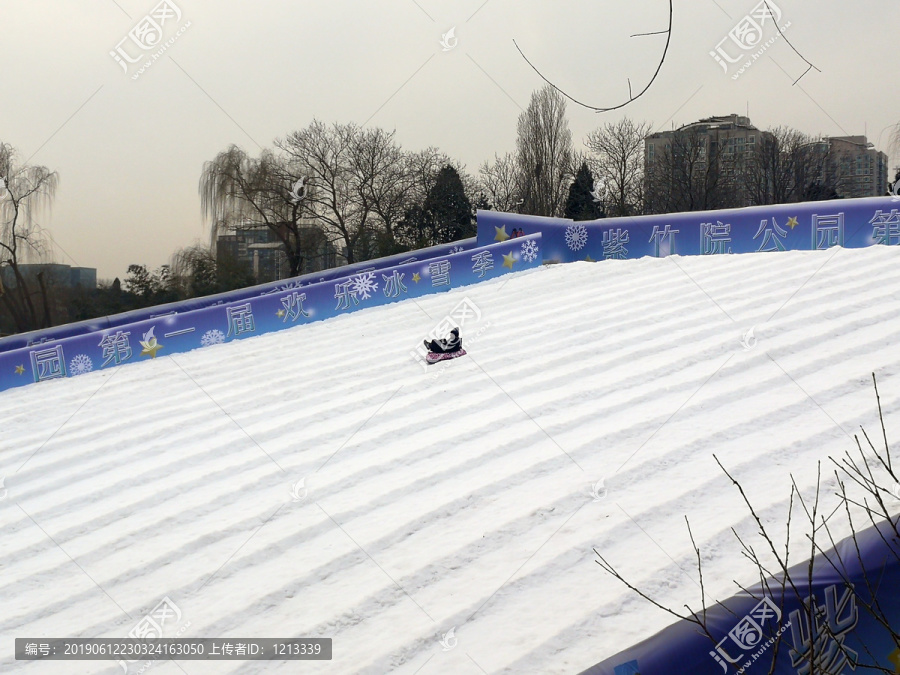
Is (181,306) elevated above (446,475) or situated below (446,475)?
above

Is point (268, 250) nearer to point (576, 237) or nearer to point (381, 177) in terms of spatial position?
point (381, 177)

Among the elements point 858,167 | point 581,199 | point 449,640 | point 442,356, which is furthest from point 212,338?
point 858,167

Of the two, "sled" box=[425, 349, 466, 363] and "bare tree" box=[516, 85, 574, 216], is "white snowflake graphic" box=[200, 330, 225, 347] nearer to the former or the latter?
"sled" box=[425, 349, 466, 363]

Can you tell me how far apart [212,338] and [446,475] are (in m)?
5.13

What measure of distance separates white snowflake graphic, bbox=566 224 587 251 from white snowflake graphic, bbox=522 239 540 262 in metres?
0.52

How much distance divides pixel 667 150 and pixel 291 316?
2730 cm

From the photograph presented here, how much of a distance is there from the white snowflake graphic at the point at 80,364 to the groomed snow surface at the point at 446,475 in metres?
0.33

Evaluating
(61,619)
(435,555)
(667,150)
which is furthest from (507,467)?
(667,150)

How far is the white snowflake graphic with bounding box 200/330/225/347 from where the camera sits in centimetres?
878

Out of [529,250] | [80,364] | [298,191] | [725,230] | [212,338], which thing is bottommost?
[80,364]

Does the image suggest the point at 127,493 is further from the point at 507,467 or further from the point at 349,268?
the point at 349,268

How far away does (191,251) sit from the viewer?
827 inches

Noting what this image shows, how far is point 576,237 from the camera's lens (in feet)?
36.5

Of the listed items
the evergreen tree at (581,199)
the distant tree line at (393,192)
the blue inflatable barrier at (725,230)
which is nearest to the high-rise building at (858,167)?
the distant tree line at (393,192)
